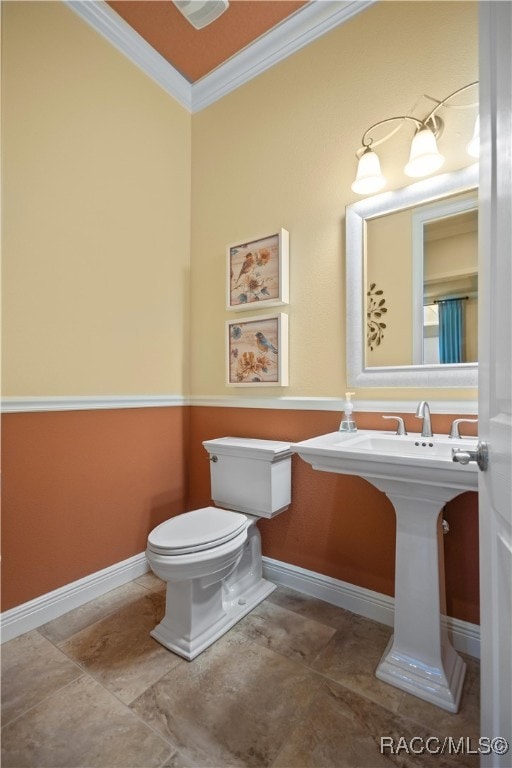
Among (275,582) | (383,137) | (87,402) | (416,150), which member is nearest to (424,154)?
(416,150)

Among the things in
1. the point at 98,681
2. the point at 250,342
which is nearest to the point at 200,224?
the point at 250,342

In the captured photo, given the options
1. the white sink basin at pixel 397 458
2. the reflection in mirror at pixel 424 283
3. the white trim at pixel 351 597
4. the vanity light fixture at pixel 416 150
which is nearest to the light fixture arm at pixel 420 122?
the vanity light fixture at pixel 416 150

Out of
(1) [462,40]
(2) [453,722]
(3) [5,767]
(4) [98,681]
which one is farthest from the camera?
(1) [462,40]

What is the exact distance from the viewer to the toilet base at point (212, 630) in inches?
54.6

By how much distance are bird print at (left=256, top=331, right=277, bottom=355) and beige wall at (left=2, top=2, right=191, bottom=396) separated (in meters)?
0.58

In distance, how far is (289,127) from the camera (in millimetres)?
1880

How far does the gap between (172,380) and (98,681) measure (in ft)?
4.69

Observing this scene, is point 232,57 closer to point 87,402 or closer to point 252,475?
point 87,402

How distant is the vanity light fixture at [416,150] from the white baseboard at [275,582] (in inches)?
71.4

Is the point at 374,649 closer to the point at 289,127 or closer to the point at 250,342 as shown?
the point at 250,342

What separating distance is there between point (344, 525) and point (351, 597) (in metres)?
0.33

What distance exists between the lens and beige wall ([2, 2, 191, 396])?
1.52m

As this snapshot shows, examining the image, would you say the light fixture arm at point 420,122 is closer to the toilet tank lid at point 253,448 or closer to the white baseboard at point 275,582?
the toilet tank lid at point 253,448

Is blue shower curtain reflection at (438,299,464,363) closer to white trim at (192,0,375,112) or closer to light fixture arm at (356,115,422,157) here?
light fixture arm at (356,115,422,157)
